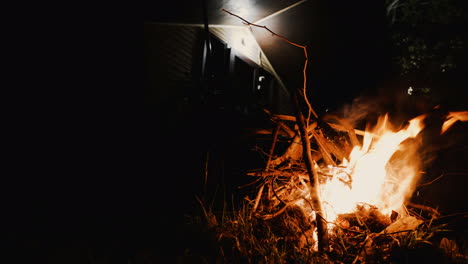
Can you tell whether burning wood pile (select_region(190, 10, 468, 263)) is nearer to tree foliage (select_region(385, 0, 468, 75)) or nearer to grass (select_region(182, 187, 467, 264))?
grass (select_region(182, 187, 467, 264))

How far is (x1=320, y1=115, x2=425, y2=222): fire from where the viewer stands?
2.60 metres

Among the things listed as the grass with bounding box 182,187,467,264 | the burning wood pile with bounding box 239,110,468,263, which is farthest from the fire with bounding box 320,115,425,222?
the grass with bounding box 182,187,467,264

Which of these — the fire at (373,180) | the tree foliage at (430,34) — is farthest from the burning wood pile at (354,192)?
the tree foliage at (430,34)

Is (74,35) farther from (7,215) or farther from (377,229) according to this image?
(377,229)

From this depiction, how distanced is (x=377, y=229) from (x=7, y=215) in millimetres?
4512

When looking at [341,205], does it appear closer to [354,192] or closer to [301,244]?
[354,192]

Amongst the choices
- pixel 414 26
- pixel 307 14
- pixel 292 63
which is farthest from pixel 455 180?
pixel 414 26

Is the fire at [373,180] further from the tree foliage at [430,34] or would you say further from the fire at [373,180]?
the tree foliage at [430,34]

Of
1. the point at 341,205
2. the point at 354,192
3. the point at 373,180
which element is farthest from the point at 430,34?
the point at 341,205

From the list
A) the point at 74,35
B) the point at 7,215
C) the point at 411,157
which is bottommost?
the point at 7,215

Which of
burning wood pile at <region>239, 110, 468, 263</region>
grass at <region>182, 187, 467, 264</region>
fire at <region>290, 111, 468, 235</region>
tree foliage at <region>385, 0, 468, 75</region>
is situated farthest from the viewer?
tree foliage at <region>385, 0, 468, 75</region>

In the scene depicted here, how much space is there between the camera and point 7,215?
130 inches

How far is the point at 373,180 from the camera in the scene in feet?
8.77

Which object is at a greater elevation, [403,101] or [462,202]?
[403,101]
